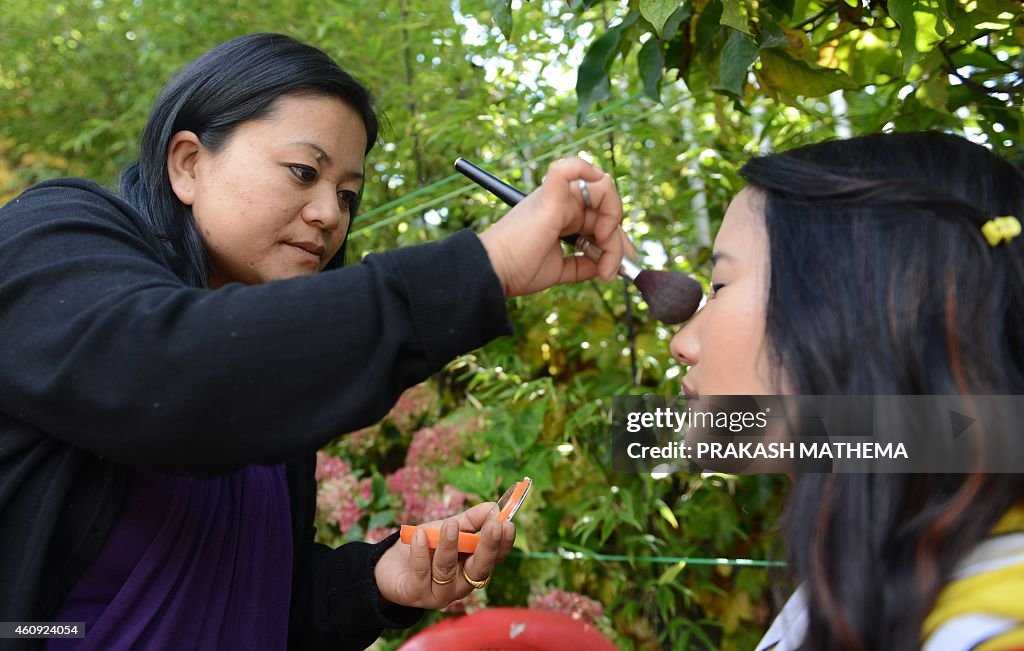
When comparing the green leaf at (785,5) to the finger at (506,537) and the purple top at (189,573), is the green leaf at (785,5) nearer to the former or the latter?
the finger at (506,537)

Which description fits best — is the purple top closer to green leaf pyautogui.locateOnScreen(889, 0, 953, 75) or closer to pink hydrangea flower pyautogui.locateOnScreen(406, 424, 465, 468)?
pink hydrangea flower pyautogui.locateOnScreen(406, 424, 465, 468)

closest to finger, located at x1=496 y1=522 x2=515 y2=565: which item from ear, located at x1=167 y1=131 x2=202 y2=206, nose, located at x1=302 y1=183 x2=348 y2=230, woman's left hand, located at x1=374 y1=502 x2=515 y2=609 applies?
woman's left hand, located at x1=374 y1=502 x2=515 y2=609

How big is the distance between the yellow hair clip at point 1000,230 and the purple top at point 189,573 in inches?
29.5

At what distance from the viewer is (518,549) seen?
5.99ft

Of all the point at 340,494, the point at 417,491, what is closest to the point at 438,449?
the point at 417,491

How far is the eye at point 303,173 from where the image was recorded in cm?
112

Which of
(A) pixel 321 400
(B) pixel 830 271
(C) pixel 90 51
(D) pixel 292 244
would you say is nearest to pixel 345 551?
(D) pixel 292 244

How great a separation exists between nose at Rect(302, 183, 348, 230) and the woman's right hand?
35cm

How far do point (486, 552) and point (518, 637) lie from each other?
269mm

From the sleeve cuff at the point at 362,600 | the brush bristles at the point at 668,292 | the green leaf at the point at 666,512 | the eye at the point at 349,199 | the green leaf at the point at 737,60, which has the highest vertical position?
the green leaf at the point at 737,60

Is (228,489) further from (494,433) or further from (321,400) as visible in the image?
(494,433)

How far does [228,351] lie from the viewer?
0.75 m

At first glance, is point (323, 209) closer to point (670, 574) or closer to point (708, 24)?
point (708, 24)

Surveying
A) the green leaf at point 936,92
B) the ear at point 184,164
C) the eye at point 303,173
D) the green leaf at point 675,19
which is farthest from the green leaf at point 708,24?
the ear at point 184,164
